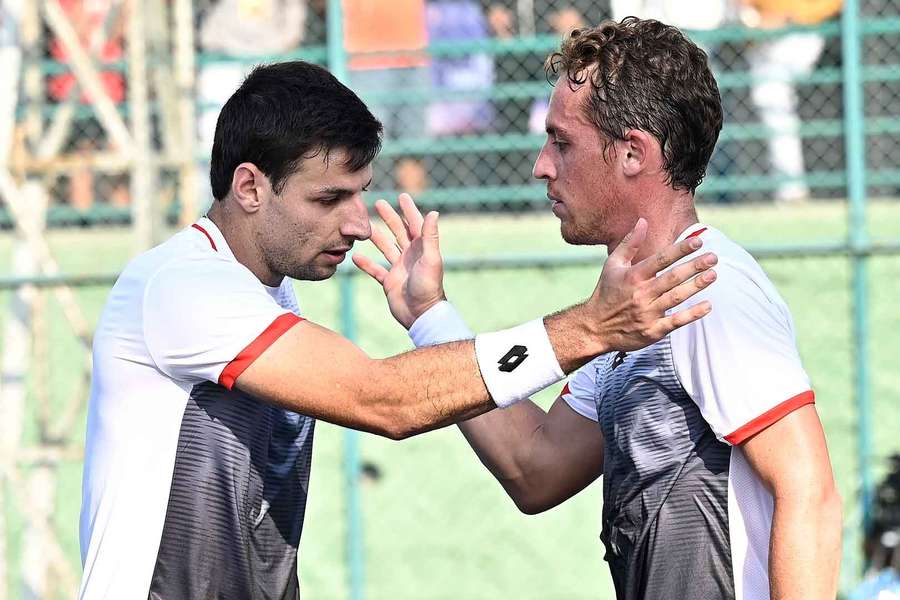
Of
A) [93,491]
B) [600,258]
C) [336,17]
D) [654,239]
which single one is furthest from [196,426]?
[336,17]

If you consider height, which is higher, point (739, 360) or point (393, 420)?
point (739, 360)

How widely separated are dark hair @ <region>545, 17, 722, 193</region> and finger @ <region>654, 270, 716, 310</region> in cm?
55

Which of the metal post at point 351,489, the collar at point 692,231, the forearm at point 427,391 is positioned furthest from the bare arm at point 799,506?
the metal post at point 351,489

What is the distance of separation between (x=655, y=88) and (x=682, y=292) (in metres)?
0.63

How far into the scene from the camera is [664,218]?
3297 millimetres

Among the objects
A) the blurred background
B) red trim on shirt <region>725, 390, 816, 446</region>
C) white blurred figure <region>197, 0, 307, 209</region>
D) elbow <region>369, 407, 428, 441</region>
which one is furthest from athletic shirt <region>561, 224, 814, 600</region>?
white blurred figure <region>197, 0, 307, 209</region>

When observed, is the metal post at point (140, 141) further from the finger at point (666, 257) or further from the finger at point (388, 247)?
the finger at point (666, 257)

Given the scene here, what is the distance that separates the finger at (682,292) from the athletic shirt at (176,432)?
Answer: 80 cm

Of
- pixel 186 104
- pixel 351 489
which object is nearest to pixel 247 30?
pixel 186 104

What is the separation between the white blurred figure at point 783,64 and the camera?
7.82 meters

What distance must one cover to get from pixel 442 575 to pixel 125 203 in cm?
290

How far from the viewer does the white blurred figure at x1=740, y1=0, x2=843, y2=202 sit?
7.82 m

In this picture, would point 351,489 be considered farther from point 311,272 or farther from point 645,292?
point 645,292

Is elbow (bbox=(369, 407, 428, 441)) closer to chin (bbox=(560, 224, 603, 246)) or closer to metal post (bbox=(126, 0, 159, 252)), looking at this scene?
chin (bbox=(560, 224, 603, 246))
